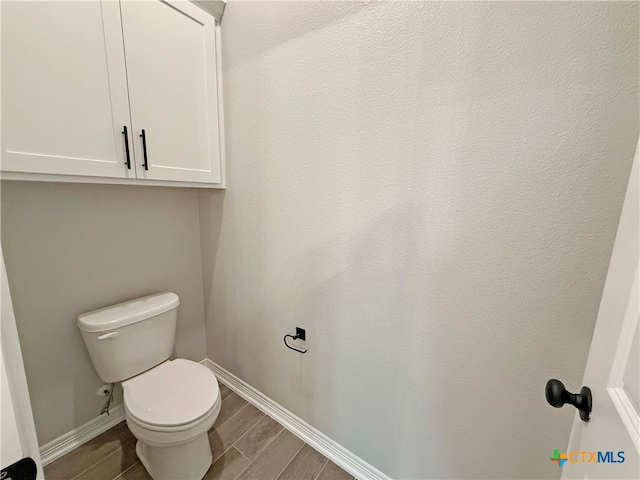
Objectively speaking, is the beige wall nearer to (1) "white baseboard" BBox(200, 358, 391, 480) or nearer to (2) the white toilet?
(2) the white toilet

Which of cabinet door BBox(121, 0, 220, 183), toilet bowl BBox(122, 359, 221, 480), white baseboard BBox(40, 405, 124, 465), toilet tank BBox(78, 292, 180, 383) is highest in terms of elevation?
cabinet door BBox(121, 0, 220, 183)

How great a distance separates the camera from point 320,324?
126 cm

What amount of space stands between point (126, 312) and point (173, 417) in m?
0.56

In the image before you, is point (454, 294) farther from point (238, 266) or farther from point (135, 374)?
point (135, 374)

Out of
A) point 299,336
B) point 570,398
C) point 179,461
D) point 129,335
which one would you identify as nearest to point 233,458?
point 179,461

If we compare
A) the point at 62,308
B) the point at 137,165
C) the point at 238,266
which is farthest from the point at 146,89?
the point at 62,308

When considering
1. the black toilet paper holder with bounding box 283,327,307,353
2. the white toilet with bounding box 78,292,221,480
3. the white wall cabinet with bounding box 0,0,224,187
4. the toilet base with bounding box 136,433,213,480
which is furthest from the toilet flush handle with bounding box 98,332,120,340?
the black toilet paper holder with bounding box 283,327,307,353

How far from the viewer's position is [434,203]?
91 centimetres

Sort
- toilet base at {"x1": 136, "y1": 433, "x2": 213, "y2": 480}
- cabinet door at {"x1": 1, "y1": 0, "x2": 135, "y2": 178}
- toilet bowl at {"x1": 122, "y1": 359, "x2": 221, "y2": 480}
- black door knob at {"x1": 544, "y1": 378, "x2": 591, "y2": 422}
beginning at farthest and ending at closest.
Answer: toilet base at {"x1": 136, "y1": 433, "x2": 213, "y2": 480}
toilet bowl at {"x1": 122, "y1": 359, "x2": 221, "y2": 480}
cabinet door at {"x1": 1, "y1": 0, "x2": 135, "y2": 178}
black door knob at {"x1": 544, "y1": 378, "x2": 591, "y2": 422}

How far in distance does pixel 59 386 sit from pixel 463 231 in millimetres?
1931

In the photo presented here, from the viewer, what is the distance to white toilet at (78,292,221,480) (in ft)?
3.53

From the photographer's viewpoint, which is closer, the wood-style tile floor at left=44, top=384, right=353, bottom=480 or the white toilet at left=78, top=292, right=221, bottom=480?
the white toilet at left=78, top=292, right=221, bottom=480

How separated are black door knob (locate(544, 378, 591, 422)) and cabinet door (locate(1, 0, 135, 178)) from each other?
1555 millimetres

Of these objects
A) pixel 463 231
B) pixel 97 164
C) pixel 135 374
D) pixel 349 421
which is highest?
pixel 97 164
